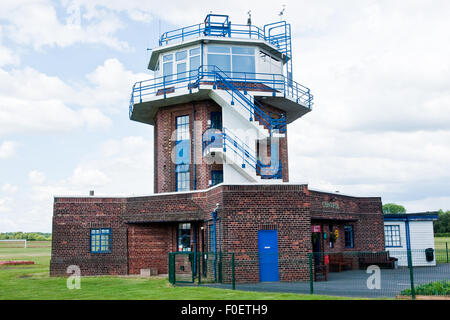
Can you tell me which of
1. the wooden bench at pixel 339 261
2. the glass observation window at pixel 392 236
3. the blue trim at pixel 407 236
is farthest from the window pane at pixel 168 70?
the blue trim at pixel 407 236

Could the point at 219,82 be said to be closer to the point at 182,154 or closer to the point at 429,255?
the point at 182,154

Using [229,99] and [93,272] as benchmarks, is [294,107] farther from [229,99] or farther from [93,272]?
[93,272]

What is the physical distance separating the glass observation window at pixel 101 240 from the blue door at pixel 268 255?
9.83 meters

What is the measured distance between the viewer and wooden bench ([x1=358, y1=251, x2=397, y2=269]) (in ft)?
93.2

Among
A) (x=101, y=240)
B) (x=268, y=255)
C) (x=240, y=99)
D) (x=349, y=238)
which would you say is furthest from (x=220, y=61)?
(x=349, y=238)

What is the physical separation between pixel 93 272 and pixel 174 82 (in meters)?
11.5

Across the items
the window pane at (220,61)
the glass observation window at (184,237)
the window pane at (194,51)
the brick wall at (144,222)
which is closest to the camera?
the brick wall at (144,222)

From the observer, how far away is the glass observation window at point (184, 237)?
2588 cm

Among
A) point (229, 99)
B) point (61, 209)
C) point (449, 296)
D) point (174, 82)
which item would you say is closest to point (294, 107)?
point (229, 99)

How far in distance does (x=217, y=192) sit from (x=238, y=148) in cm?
451

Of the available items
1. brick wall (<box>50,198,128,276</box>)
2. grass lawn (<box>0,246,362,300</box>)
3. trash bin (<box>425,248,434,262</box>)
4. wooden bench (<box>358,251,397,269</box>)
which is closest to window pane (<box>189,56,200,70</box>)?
brick wall (<box>50,198,128,276</box>)

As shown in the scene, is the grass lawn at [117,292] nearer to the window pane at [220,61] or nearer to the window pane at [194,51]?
the window pane at [220,61]

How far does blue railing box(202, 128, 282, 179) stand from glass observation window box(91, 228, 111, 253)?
6950 mm
